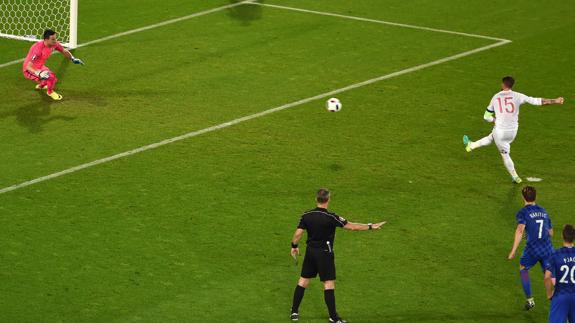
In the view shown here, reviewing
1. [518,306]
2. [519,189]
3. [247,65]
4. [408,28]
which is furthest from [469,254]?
[408,28]

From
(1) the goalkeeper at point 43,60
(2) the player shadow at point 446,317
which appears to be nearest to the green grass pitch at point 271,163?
(2) the player shadow at point 446,317

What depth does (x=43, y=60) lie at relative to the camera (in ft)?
81.7

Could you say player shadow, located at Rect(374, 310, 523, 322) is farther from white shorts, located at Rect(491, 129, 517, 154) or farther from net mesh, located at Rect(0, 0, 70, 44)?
net mesh, located at Rect(0, 0, 70, 44)

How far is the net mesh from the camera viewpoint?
29234 millimetres

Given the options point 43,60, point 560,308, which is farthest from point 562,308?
point 43,60

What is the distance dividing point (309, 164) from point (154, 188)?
3093 mm

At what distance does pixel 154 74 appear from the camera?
26578 mm

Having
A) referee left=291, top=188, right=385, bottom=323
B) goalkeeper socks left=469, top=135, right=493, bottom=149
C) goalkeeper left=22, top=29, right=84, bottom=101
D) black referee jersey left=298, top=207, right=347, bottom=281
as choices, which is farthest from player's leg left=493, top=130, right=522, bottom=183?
goalkeeper left=22, top=29, right=84, bottom=101

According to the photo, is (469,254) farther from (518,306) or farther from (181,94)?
(181,94)

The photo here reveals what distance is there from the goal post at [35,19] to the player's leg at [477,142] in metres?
10.8

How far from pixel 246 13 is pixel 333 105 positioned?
7.78 metres

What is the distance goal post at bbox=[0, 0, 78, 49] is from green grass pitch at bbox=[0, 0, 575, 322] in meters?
0.55

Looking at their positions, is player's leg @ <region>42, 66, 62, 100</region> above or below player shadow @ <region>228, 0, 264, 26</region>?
below

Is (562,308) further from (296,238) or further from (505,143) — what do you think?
(505,143)
